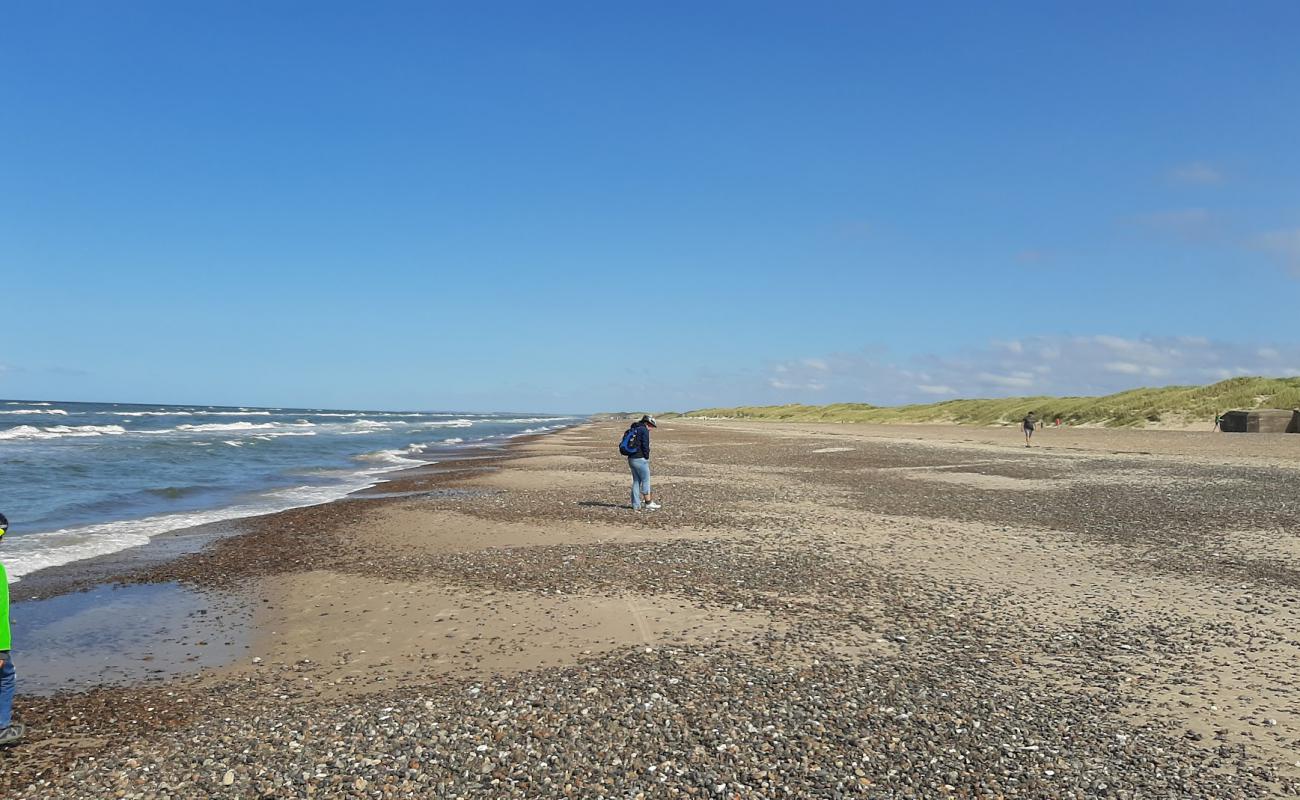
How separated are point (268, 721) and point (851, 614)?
680 cm

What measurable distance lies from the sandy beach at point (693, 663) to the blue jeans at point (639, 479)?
2236 millimetres

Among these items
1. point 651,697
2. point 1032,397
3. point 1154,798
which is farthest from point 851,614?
point 1032,397

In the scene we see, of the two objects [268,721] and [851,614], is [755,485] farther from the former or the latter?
[268,721]

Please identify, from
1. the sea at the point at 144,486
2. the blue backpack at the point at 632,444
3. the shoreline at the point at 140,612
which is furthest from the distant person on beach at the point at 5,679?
the blue backpack at the point at 632,444

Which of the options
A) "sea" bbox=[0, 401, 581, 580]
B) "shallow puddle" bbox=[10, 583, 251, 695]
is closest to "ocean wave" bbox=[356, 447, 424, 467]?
"sea" bbox=[0, 401, 581, 580]

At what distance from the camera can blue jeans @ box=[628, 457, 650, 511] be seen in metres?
19.7

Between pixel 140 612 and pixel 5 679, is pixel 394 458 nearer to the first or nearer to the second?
pixel 140 612

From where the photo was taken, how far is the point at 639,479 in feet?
65.4

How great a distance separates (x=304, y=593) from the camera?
1186 centimetres

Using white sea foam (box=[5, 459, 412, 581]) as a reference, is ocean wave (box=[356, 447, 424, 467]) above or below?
above

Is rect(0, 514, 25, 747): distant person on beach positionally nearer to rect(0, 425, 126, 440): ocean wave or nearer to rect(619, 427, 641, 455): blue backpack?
rect(619, 427, 641, 455): blue backpack

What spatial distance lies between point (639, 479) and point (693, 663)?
1183cm

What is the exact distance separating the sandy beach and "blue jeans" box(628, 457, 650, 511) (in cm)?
224

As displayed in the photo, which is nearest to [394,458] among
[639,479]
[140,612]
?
[639,479]
